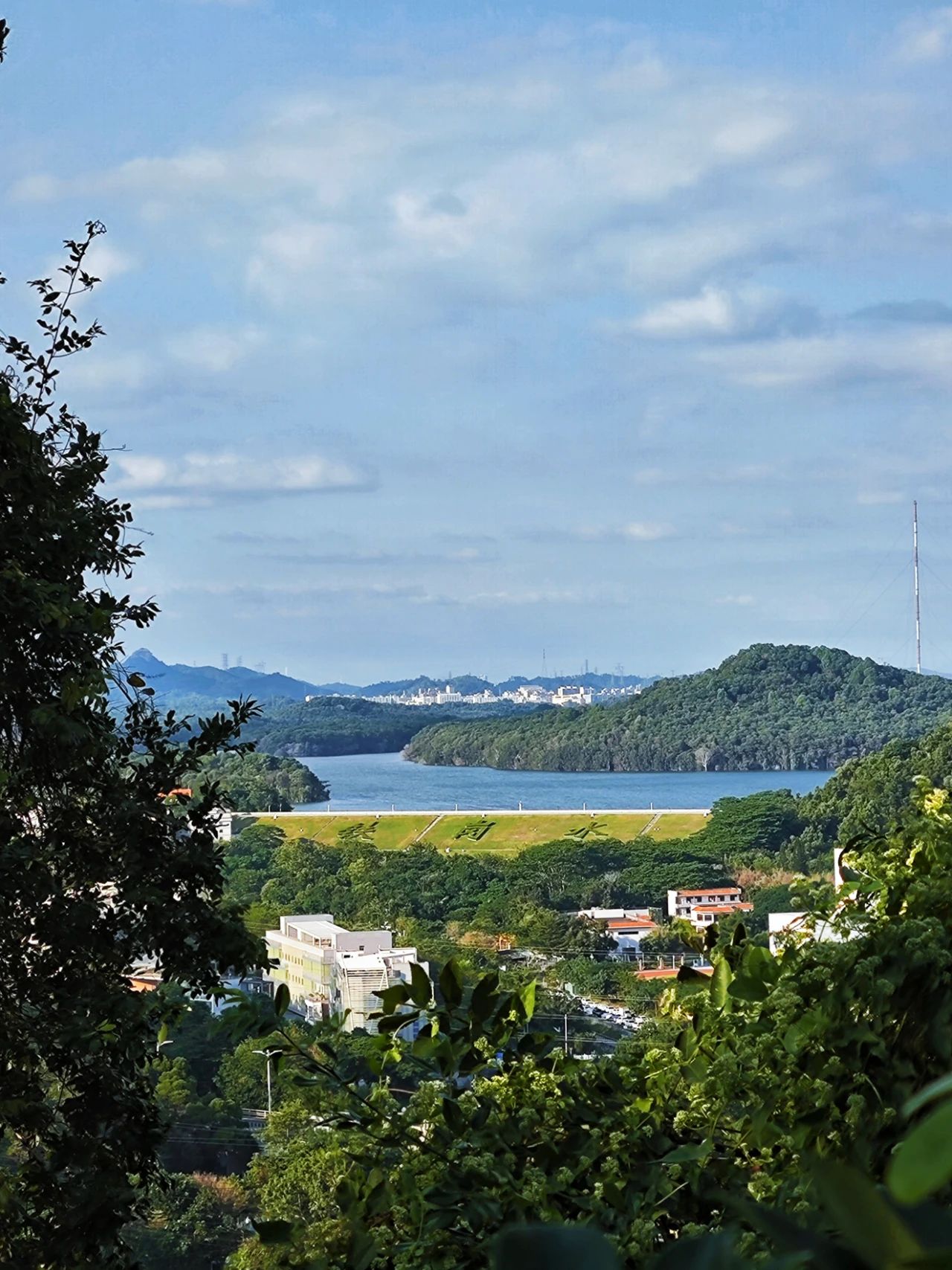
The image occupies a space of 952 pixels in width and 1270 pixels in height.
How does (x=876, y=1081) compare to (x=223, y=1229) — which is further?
(x=223, y=1229)

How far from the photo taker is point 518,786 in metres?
38.5

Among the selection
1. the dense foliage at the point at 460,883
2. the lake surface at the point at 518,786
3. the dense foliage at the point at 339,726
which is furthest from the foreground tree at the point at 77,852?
the dense foliage at the point at 339,726

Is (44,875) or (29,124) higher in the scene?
(29,124)

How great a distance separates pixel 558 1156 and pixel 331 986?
31.1 feet

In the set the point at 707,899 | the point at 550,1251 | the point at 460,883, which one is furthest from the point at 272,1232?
the point at 707,899

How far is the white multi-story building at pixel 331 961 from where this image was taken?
Answer: 9961mm

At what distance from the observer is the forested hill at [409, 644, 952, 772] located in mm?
36562

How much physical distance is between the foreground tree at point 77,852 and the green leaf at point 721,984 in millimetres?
1249

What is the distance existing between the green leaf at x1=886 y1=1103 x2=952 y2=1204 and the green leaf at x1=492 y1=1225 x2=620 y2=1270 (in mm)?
63

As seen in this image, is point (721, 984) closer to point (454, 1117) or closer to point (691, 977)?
point (691, 977)

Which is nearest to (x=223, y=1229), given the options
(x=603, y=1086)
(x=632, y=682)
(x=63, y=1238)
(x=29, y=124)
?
(x=63, y=1238)

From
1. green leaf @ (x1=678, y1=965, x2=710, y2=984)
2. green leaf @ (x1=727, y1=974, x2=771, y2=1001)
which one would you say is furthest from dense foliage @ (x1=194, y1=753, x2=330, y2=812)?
green leaf @ (x1=727, y1=974, x2=771, y2=1001)

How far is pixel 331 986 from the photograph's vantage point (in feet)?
34.2

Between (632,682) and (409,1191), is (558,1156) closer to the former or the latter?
(409,1191)
